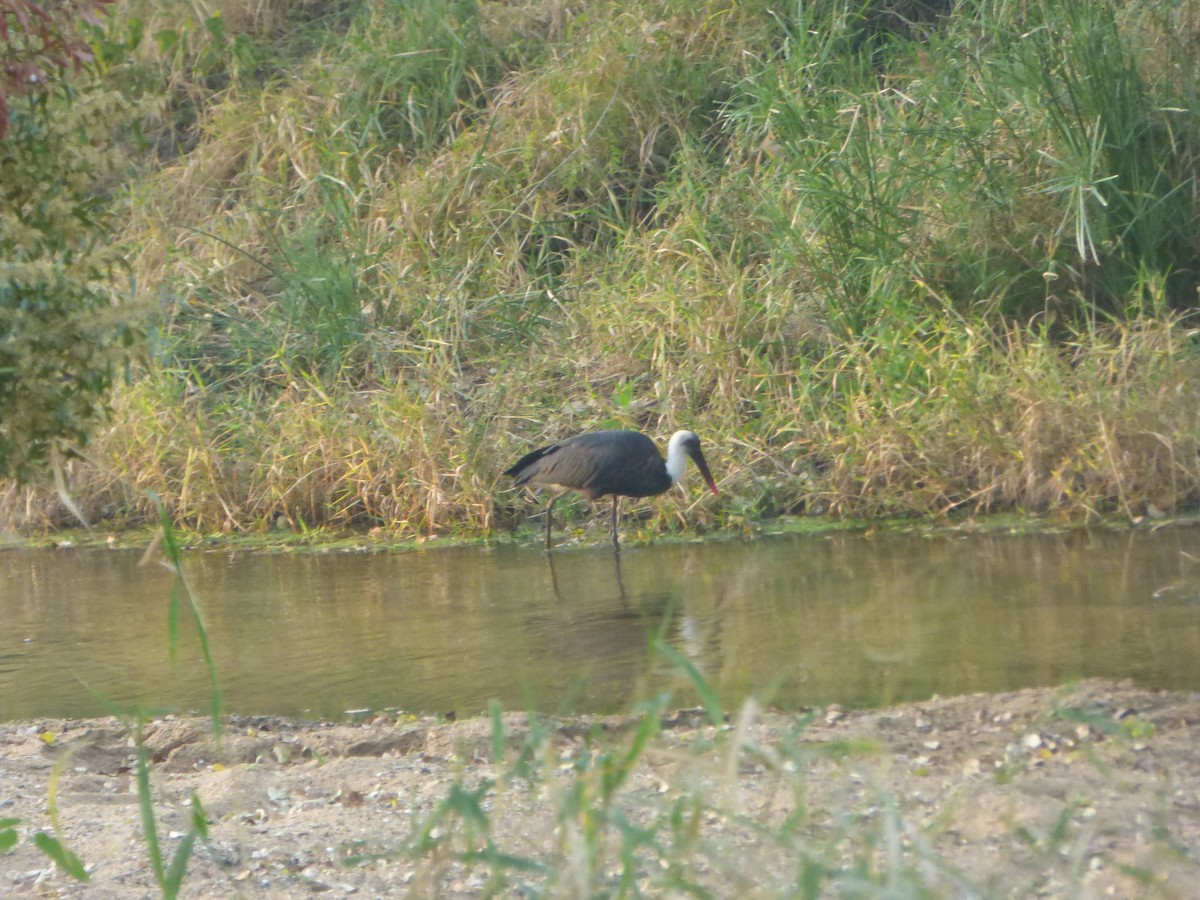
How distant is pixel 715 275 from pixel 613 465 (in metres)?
2.33

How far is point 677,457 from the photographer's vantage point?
9055 mm

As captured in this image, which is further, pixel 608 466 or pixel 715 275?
pixel 715 275

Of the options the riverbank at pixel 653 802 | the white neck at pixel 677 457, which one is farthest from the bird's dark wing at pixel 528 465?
the riverbank at pixel 653 802

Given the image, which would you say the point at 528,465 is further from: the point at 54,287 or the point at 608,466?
the point at 54,287

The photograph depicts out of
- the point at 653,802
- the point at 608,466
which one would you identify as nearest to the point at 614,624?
the point at 608,466

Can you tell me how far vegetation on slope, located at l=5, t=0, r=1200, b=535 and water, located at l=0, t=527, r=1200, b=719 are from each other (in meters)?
0.78

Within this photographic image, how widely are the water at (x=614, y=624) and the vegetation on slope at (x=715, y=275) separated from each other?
782 millimetres

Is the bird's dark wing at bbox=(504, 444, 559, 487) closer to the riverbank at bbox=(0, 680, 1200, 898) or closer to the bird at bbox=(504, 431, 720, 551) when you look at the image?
the bird at bbox=(504, 431, 720, 551)

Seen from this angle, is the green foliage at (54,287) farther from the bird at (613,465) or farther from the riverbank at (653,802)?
the bird at (613,465)

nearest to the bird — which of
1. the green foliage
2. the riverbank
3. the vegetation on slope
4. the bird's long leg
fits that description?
the bird's long leg

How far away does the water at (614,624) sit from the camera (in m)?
5.89

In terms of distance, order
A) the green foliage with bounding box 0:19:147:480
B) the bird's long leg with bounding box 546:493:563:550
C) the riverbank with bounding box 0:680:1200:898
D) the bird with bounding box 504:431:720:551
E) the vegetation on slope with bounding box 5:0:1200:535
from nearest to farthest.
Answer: the riverbank with bounding box 0:680:1200:898 < the green foliage with bounding box 0:19:147:480 < the bird with bounding box 504:431:720:551 < the vegetation on slope with bounding box 5:0:1200:535 < the bird's long leg with bounding box 546:493:563:550

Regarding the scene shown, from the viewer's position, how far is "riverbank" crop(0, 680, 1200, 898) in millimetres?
2441

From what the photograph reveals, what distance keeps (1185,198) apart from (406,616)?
5937mm
